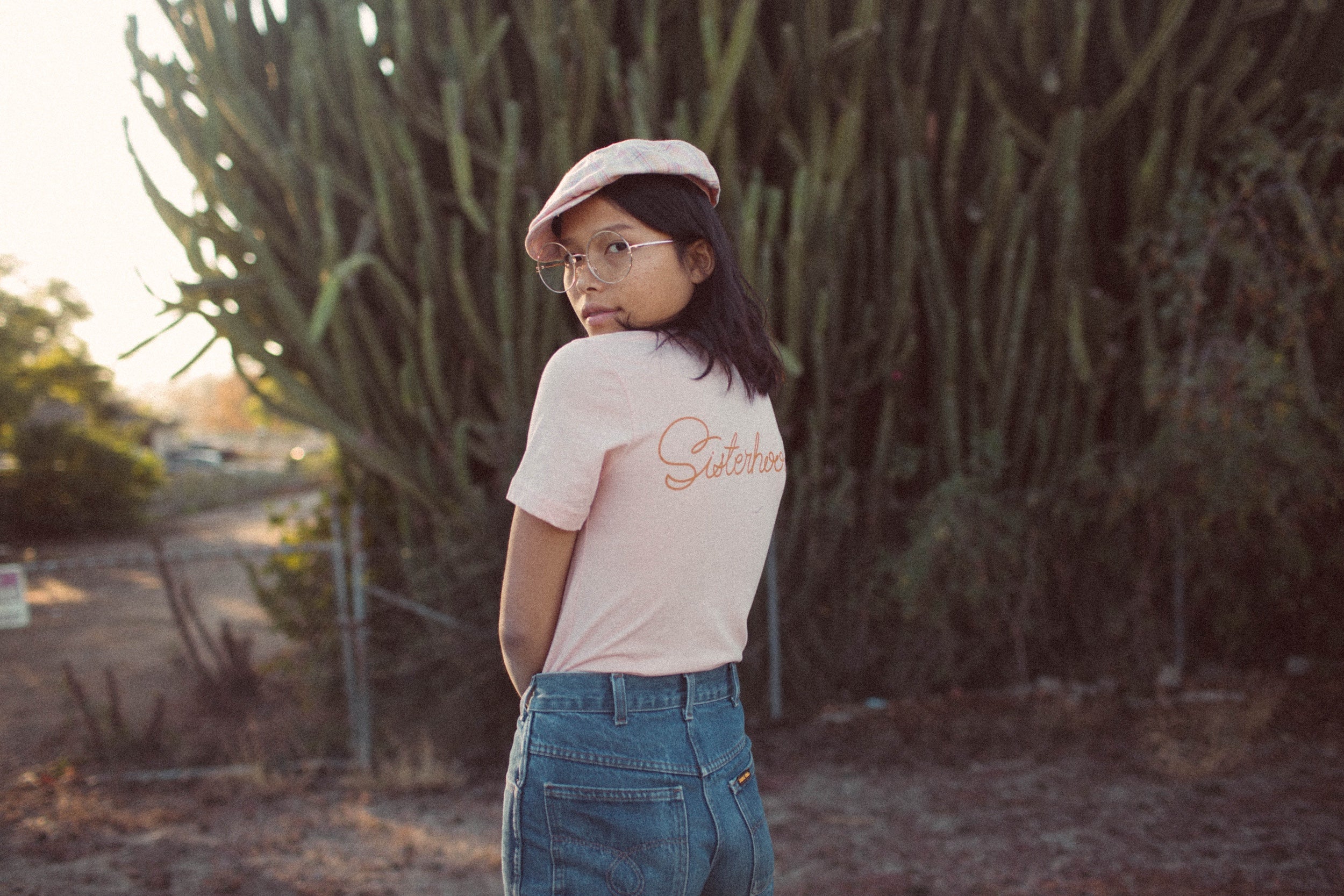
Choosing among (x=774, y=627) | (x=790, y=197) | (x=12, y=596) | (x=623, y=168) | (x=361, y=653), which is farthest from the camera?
(x=790, y=197)

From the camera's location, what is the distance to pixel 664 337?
1.29 m

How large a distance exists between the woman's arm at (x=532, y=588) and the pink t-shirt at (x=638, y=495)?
2cm

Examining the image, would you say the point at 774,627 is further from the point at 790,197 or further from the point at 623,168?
the point at 623,168

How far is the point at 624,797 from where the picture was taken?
47.2 inches

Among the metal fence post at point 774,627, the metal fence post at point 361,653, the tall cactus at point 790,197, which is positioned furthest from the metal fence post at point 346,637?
the metal fence post at point 774,627

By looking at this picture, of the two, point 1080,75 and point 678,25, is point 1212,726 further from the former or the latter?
point 678,25

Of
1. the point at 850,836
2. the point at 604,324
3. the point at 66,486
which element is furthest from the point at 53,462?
the point at 604,324

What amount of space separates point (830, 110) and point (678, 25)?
87 centimetres

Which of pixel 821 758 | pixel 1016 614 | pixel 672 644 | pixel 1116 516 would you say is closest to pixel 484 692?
pixel 821 758

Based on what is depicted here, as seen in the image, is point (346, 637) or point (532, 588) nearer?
point (532, 588)

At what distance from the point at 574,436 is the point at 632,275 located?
10.4 inches

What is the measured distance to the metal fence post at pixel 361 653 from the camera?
496 cm

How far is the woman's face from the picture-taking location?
52.7 inches

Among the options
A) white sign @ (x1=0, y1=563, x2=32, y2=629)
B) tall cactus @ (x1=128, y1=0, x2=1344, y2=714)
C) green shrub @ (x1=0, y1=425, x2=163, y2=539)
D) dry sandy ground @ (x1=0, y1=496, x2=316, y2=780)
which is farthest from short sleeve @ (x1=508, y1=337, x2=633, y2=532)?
green shrub @ (x1=0, y1=425, x2=163, y2=539)
